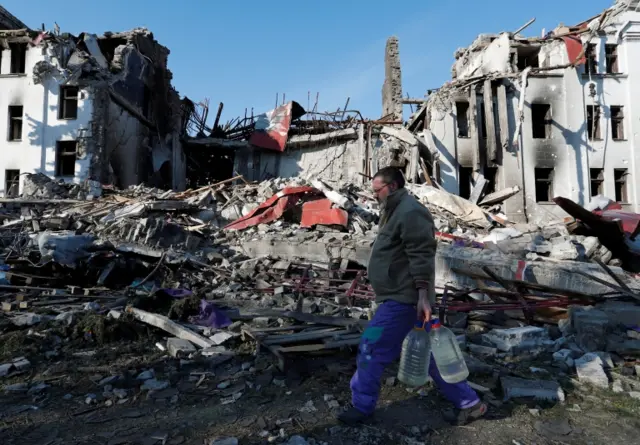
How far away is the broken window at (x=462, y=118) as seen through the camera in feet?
55.3

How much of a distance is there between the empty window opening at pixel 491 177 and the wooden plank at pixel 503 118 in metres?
0.99

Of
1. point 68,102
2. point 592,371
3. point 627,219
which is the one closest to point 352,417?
point 592,371

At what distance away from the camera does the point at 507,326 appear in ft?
15.9

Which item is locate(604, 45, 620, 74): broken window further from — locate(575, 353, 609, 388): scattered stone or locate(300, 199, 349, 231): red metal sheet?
locate(575, 353, 609, 388): scattered stone

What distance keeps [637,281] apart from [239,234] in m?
8.83

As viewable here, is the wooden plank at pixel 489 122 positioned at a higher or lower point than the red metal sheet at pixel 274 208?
higher

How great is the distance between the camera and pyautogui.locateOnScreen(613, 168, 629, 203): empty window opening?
16969 millimetres

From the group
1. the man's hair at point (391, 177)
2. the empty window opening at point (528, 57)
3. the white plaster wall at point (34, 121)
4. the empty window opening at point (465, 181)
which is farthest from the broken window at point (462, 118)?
the white plaster wall at point (34, 121)

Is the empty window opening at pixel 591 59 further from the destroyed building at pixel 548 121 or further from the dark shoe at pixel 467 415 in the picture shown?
the dark shoe at pixel 467 415

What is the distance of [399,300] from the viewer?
8.60ft

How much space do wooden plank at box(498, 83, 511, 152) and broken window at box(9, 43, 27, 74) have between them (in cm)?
2184

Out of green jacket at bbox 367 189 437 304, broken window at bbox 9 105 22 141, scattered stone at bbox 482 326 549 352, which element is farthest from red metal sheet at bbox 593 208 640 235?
broken window at bbox 9 105 22 141

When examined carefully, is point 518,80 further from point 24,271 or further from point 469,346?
point 24,271

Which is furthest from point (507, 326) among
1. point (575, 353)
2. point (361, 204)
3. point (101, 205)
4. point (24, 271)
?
point (101, 205)
